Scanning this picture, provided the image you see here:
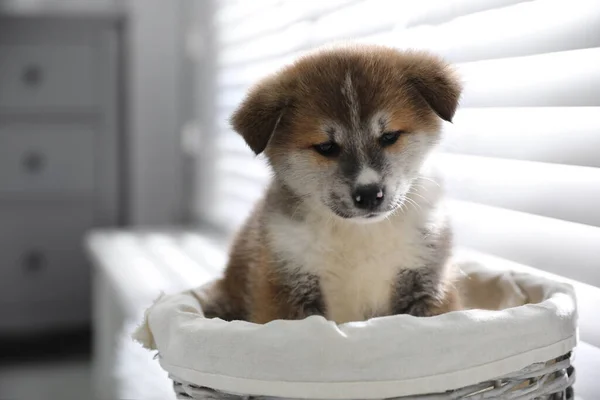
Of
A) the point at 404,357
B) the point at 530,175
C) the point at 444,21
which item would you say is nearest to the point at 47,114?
the point at 444,21

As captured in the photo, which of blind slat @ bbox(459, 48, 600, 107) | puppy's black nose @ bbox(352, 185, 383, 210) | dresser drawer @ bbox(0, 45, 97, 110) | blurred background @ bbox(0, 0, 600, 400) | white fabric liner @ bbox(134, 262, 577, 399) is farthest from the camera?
dresser drawer @ bbox(0, 45, 97, 110)

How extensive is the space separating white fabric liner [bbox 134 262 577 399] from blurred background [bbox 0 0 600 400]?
37 cm

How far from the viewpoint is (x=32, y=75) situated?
303cm

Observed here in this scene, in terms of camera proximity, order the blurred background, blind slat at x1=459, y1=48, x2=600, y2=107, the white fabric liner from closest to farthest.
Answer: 1. the white fabric liner
2. blind slat at x1=459, y1=48, x2=600, y2=107
3. the blurred background

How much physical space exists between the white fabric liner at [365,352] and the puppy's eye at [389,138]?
10.6 inches

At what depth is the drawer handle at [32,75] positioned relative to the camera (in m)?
3.02

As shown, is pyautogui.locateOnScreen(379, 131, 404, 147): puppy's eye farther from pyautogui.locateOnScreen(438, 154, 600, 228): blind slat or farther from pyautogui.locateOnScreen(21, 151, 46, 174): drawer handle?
pyautogui.locateOnScreen(21, 151, 46, 174): drawer handle

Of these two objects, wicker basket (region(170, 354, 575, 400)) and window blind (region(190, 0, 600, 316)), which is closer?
wicker basket (region(170, 354, 575, 400))

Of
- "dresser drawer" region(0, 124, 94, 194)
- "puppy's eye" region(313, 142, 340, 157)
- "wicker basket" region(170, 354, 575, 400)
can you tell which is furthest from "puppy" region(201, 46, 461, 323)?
"dresser drawer" region(0, 124, 94, 194)

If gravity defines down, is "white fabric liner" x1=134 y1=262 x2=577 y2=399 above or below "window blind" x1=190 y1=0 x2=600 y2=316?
below

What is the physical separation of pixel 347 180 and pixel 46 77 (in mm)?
2389

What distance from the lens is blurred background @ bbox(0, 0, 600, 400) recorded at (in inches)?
49.6

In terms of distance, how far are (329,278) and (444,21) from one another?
65 centimetres

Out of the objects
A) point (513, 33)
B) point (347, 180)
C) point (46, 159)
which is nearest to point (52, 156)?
point (46, 159)
